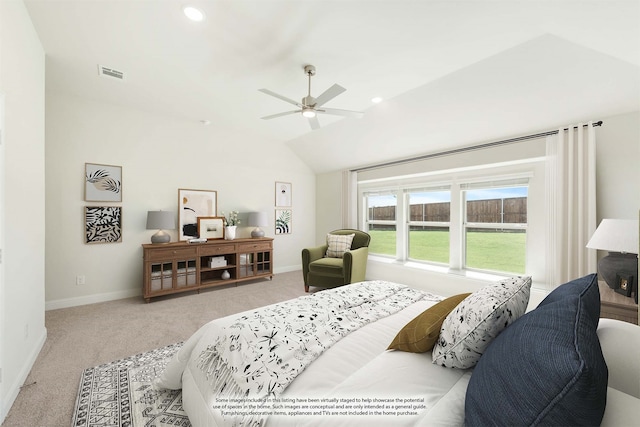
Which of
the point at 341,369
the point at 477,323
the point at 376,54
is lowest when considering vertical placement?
the point at 341,369

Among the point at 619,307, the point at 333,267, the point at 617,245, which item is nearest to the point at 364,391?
the point at 619,307

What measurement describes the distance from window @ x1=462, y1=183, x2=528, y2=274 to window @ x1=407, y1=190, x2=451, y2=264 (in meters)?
A: 0.31

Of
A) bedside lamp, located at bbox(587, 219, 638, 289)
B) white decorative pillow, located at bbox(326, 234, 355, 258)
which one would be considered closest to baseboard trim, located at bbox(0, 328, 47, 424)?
white decorative pillow, located at bbox(326, 234, 355, 258)

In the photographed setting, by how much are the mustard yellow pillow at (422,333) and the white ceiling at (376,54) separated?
2.04 meters

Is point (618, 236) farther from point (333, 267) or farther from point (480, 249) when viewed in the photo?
point (333, 267)

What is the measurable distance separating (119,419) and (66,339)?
159 cm

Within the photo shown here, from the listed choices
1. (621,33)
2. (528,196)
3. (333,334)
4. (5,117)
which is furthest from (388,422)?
(528,196)

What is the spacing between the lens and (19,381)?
1.86 m

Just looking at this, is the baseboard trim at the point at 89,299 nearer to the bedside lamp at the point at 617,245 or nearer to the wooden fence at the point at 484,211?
the wooden fence at the point at 484,211

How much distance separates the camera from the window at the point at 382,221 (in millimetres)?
5066

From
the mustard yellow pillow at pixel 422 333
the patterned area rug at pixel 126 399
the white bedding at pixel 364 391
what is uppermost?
the mustard yellow pillow at pixel 422 333

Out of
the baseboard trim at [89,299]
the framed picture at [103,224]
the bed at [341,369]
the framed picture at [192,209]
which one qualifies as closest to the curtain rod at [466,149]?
the bed at [341,369]

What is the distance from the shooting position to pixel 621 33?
1.84 m

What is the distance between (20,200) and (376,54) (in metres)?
3.07
